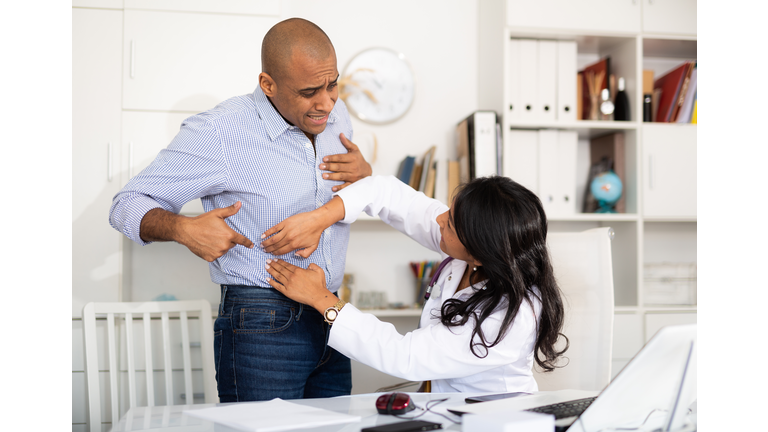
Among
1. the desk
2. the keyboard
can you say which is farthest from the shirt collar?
the keyboard

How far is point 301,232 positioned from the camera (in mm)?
1293

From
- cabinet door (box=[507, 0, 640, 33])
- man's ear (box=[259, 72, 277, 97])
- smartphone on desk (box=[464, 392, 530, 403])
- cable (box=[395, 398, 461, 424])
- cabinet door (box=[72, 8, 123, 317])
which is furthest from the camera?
cabinet door (box=[507, 0, 640, 33])

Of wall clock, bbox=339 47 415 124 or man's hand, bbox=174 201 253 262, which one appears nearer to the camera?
man's hand, bbox=174 201 253 262

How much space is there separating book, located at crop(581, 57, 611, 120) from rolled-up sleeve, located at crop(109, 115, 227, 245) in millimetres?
1891

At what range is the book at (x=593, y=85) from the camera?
2541 mm

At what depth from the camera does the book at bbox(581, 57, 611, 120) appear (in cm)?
254

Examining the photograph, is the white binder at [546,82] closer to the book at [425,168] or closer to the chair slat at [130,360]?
the book at [425,168]

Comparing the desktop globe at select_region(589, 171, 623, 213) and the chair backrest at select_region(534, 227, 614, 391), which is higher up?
the desktop globe at select_region(589, 171, 623, 213)

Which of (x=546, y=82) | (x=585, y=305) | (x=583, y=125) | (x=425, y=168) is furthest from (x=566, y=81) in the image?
(x=585, y=305)

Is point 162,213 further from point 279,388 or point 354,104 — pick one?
point 354,104

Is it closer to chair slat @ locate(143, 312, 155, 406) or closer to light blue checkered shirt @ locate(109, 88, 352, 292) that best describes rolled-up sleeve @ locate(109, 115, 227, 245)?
light blue checkered shirt @ locate(109, 88, 352, 292)

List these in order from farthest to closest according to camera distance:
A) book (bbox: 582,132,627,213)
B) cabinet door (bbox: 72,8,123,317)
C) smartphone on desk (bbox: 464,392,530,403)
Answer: book (bbox: 582,132,627,213), cabinet door (bbox: 72,8,123,317), smartphone on desk (bbox: 464,392,530,403)
